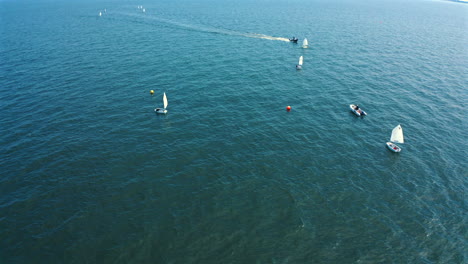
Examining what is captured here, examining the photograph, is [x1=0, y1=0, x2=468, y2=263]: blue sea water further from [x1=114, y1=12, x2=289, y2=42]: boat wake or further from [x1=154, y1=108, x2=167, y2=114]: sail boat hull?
[x1=114, y1=12, x2=289, y2=42]: boat wake

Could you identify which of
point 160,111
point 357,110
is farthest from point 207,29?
point 357,110

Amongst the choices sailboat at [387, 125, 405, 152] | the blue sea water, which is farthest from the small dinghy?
sailboat at [387, 125, 405, 152]

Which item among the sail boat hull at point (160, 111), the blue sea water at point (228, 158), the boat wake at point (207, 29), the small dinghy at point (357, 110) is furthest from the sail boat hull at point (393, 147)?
the boat wake at point (207, 29)

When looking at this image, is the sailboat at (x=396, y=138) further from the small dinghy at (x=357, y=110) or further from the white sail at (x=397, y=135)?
the small dinghy at (x=357, y=110)

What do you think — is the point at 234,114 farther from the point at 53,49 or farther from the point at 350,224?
the point at 53,49

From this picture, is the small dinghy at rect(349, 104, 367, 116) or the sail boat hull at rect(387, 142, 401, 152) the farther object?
the small dinghy at rect(349, 104, 367, 116)

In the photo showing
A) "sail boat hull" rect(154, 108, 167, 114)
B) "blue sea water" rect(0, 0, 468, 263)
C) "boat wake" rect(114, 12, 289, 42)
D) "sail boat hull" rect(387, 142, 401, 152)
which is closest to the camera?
"blue sea water" rect(0, 0, 468, 263)

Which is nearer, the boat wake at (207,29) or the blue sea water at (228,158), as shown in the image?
the blue sea water at (228,158)

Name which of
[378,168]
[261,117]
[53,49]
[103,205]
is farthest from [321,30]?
[103,205]

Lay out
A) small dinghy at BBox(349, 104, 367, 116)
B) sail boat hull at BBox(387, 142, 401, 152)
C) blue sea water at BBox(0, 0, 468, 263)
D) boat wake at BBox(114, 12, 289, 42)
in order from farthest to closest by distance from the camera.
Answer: boat wake at BBox(114, 12, 289, 42) < small dinghy at BBox(349, 104, 367, 116) < sail boat hull at BBox(387, 142, 401, 152) < blue sea water at BBox(0, 0, 468, 263)
